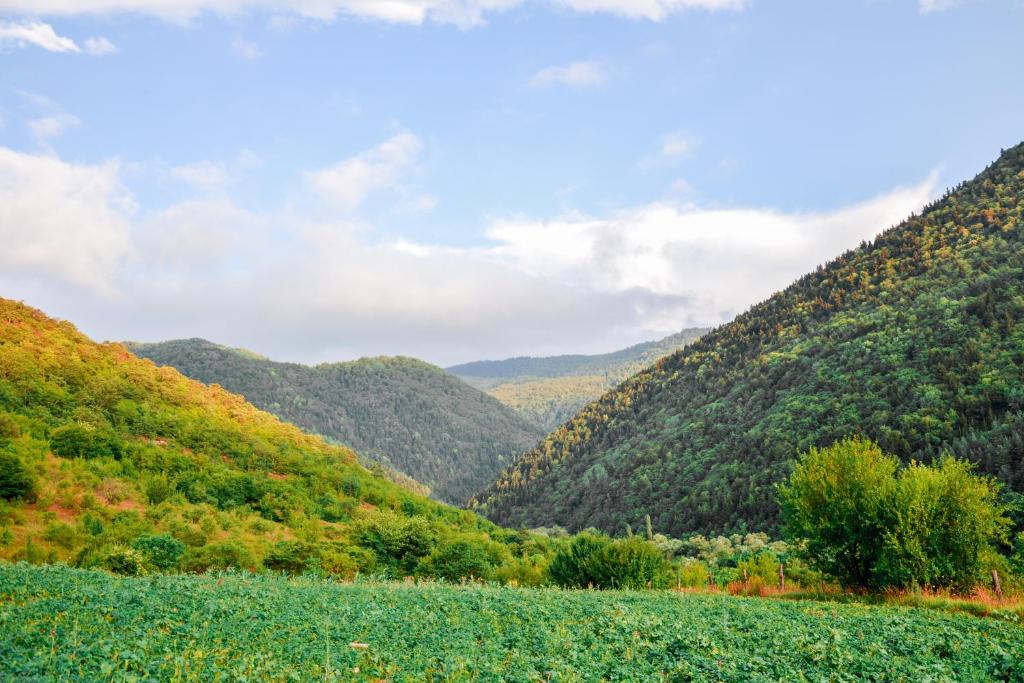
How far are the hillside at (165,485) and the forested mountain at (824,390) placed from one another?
131 ft

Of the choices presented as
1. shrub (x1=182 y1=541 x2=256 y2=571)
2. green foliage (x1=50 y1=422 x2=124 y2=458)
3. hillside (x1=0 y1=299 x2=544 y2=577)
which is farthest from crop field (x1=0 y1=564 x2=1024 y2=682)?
green foliage (x1=50 y1=422 x2=124 y2=458)

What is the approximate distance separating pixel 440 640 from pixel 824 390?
81506 mm

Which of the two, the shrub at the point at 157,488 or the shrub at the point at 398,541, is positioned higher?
the shrub at the point at 157,488

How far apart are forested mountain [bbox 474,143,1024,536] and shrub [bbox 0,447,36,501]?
63.3m

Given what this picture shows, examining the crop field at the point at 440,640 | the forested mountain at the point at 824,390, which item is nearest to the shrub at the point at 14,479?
the crop field at the point at 440,640

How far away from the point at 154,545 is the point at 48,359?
2762 centimetres

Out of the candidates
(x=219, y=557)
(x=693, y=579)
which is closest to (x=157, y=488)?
(x=219, y=557)

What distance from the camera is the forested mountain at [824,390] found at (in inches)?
2453

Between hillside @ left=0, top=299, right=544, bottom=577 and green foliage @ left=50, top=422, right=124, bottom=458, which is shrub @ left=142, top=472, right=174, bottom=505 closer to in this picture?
hillside @ left=0, top=299, right=544, bottom=577

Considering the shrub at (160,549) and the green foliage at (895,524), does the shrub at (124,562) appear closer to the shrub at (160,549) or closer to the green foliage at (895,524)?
the shrub at (160,549)

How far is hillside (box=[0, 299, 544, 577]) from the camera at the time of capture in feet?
95.8

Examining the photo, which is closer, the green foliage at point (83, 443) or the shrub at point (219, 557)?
the shrub at point (219, 557)

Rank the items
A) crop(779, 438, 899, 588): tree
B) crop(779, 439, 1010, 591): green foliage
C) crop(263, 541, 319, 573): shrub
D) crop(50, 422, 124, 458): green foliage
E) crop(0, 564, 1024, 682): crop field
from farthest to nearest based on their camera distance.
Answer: crop(50, 422, 124, 458): green foliage, crop(263, 541, 319, 573): shrub, crop(779, 438, 899, 588): tree, crop(779, 439, 1010, 591): green foliage, crop(0, 564, 1024, 682): crop field

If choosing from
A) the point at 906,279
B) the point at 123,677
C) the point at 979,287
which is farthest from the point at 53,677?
the point at 906,279
